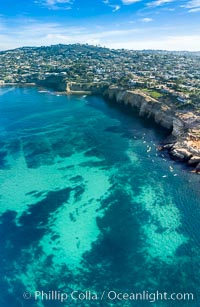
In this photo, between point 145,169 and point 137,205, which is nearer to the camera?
point 137,205

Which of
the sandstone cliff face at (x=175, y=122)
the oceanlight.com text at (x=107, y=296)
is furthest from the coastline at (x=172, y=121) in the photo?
the oceanlight.com text at (x=107, y=296)

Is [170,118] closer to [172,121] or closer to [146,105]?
[172,121]

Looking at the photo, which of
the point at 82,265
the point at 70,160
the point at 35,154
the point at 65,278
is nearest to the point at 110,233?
the point at 82,265

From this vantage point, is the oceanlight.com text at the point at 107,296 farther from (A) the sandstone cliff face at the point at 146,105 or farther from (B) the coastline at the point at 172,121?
(A) the sandstone cliff face at the point at 146,105

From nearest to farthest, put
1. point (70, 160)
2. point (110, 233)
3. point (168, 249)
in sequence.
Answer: point (168, 249) < point (110, 233) < point (70, 160)

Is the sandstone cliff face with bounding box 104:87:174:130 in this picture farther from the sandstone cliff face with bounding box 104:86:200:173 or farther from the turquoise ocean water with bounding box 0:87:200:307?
the turquoise ocean water with bounding box 0:87:200:307

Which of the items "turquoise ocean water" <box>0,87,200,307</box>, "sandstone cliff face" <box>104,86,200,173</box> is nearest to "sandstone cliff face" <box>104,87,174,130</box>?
"sandstone cliff face" <box>104,86,200,173</box>

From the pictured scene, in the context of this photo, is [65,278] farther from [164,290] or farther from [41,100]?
[41,100]
